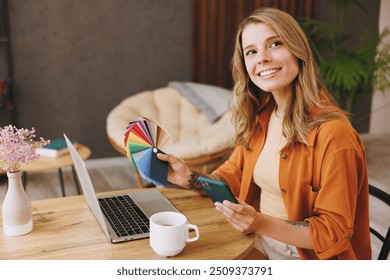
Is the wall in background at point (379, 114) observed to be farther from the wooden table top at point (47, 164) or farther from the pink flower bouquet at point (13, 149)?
the pink flower bouquet at point (13, 149)

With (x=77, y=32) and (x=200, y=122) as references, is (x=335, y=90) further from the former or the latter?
(x=77, y=32)

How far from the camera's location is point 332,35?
152 inches

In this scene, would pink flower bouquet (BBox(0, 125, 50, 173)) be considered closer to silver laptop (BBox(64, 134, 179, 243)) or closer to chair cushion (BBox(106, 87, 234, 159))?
silver laptop (BBox(64, 134, 179, 243))

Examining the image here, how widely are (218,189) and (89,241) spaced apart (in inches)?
12.8

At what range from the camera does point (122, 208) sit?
1260mm

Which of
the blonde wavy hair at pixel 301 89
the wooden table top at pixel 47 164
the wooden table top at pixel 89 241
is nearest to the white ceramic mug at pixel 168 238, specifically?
the wooden table top at pixel 89 241

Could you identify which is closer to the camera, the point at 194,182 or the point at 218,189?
the point at 218,189

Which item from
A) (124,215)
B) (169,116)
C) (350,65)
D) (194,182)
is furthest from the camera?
(169,116)

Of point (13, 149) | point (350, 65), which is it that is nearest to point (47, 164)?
point (13, 149)

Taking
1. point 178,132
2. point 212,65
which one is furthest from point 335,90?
point 178,132

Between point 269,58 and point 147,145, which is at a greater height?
point 269,58

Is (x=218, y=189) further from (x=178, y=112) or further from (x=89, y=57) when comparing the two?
(x=89, y=57)

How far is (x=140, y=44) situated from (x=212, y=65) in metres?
0.64

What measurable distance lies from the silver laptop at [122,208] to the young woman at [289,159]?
0.31 ft
